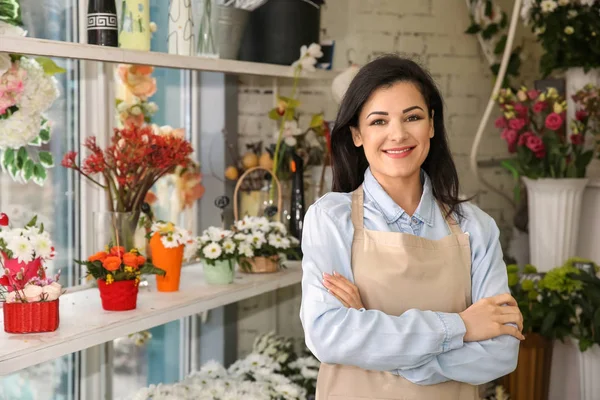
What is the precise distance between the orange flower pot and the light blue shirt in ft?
3.16

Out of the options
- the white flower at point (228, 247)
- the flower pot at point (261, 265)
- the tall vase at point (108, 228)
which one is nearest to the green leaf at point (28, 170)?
the tall vase at point (108, 228)

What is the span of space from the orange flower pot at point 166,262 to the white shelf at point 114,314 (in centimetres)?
4

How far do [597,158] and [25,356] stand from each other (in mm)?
3027

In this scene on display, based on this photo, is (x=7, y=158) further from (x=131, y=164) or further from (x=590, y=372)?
(x=590, y=372)

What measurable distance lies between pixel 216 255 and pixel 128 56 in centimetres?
72

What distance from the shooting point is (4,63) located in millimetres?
2434

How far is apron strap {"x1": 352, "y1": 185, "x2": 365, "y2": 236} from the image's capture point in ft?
6.16

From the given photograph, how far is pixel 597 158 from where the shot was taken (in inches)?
163

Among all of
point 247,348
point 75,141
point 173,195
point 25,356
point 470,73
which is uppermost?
point 470,73

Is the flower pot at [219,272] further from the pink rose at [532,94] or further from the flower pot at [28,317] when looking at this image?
the pink rose at [532,94]

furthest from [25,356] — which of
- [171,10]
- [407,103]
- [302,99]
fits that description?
[302,99]

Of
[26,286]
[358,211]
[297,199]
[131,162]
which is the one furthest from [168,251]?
[358,211]

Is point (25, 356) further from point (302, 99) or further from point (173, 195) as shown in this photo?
point (302, 99)

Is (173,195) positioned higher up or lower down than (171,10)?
lower down
